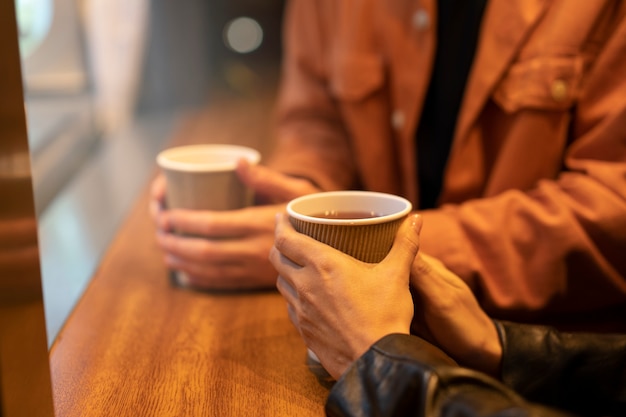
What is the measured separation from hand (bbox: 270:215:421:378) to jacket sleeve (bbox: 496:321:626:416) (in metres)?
0.15

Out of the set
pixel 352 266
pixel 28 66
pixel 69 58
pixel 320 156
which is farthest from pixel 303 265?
pixel 69 58

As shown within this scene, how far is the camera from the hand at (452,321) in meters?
0.70

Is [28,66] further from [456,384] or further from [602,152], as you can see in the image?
[456,384]

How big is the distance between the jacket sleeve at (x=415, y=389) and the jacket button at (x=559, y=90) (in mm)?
533

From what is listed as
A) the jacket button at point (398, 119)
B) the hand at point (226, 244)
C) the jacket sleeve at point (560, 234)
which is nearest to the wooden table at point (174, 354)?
the hand at point (226, 244)

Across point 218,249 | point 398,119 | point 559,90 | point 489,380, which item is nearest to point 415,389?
point 489,380

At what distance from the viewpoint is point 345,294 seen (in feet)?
2.06

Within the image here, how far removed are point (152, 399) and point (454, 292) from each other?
0.33m

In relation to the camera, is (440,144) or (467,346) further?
(440,144)

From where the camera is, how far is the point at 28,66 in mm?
1668

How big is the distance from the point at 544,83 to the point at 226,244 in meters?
0.51

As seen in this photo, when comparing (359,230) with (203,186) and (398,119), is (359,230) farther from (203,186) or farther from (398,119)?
(398,119)

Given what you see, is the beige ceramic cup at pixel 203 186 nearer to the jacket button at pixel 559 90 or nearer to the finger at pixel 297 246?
the finger at pixel 297 246

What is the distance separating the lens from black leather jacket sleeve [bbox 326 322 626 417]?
0.51 metres
